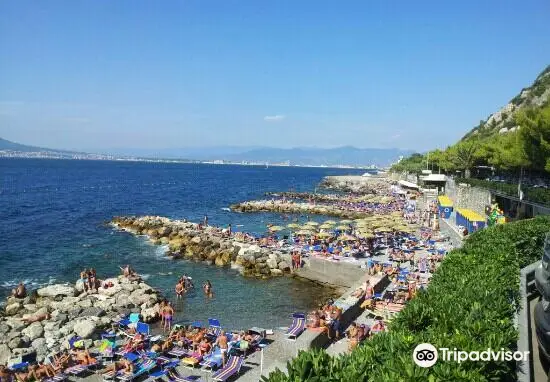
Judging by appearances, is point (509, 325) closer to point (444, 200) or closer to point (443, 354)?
point (443, 354)

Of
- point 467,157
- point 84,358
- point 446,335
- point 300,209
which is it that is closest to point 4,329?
point 84,358

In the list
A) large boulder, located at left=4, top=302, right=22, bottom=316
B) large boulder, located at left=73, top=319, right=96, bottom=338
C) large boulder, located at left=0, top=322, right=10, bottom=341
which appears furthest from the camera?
large boulder, located at left=4, top=302, right=22, bottom=316

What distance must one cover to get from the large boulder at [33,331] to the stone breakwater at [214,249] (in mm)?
11996

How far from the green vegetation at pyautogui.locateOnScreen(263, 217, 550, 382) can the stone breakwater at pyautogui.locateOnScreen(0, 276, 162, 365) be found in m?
12.2

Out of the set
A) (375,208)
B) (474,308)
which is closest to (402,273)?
(474,308)

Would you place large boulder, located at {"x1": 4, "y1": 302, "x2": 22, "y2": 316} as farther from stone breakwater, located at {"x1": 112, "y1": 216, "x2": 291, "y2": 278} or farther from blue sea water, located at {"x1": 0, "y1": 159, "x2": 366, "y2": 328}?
stone breakwater, located at {"x1": 112, "y1": 216, "x2": 291, "y2": 278}

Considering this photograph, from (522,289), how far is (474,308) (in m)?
3.48

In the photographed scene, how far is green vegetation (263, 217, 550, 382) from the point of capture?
5359mm

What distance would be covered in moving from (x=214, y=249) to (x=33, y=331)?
50.3 feet

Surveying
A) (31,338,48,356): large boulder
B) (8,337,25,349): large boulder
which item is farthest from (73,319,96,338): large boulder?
(8,337,25,349): large boulder

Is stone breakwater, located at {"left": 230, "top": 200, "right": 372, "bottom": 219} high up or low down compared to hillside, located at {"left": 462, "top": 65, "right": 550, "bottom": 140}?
down

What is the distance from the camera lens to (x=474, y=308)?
7.14 m

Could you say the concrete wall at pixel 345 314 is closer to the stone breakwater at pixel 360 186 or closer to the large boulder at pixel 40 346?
the large boulder at pixel 40 346

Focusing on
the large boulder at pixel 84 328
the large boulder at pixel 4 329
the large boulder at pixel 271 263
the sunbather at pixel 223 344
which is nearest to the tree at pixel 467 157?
the large boulder at pixel 271 263
